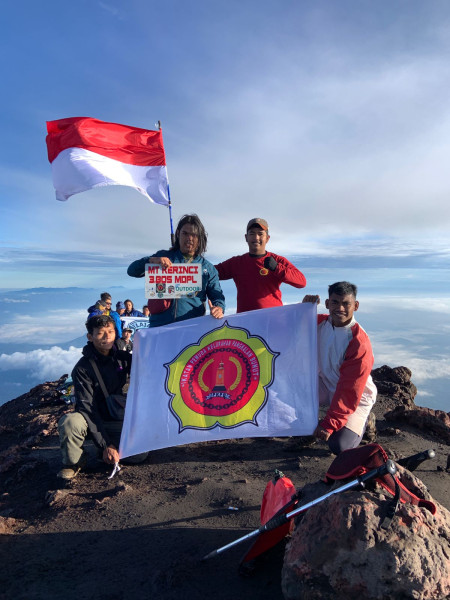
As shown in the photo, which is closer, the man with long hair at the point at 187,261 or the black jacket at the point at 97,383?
the black jacket at the point at 97,383

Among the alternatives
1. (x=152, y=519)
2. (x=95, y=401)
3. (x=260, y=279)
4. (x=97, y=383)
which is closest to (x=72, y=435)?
(x=95, y=401)

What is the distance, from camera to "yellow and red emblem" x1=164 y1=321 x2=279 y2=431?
5727mm

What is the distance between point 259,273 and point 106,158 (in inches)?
160

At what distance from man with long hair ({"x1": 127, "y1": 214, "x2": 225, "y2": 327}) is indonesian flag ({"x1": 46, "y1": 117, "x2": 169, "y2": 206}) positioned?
2.27 meters

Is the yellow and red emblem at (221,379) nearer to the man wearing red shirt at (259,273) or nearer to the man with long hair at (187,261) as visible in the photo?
the man with long hair at (187,261)

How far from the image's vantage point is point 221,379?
5879 mm

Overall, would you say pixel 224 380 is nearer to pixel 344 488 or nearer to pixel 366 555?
pixel 344 488

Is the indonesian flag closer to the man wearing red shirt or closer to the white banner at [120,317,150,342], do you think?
the man wearing red shirt

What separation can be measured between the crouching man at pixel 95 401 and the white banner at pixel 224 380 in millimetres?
294

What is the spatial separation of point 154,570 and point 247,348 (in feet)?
9.34

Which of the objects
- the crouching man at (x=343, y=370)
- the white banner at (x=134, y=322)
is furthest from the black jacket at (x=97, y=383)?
the white banner at (x=134, y=322)

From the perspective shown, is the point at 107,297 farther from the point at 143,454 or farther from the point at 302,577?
the point at 302,577

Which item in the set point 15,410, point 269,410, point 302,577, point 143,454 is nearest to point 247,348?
point 269,410

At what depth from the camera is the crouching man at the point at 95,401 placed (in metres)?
5.73
